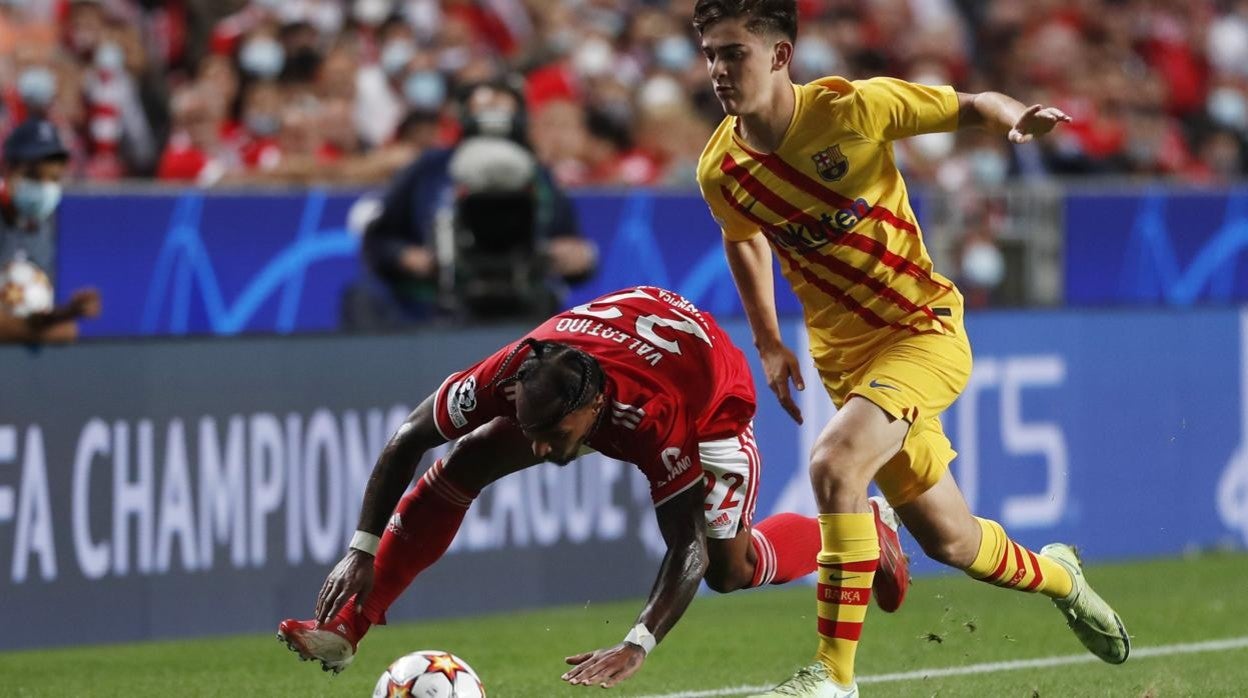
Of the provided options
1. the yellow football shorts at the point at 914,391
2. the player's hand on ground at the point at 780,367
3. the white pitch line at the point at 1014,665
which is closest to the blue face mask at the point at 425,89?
the white pitch line at the point at 1014,665

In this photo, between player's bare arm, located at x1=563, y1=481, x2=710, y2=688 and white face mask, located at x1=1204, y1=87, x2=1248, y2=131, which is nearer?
player's bare arm, located at x1=563, y1=481, x2=710, y2=688

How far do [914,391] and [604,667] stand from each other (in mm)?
1397

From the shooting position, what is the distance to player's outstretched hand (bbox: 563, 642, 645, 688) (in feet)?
18.9

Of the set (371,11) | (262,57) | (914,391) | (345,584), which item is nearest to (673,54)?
(371,11)

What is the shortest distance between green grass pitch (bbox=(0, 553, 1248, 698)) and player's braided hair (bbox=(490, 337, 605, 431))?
1.53m

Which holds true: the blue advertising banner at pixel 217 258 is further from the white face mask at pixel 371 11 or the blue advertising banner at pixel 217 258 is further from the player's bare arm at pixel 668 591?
the player's bare arm at pixel 668 591

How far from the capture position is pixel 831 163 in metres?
6.61

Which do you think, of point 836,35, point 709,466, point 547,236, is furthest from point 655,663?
point 836,35

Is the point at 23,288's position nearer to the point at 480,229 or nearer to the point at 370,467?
the point at 370,467

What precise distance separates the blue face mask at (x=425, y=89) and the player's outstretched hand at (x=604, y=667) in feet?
25.8

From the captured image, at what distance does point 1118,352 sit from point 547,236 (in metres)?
3.16

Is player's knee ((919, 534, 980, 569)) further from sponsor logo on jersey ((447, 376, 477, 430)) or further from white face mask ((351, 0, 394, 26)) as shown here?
white face mask ((351, 0, 394, 26))

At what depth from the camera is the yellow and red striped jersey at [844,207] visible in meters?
6.61

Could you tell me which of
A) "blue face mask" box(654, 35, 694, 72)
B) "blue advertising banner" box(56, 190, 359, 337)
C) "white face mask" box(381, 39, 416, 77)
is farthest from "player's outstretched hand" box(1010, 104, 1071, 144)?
"blue face mask" box(654, 35, 694, 72)
